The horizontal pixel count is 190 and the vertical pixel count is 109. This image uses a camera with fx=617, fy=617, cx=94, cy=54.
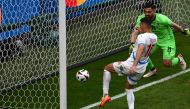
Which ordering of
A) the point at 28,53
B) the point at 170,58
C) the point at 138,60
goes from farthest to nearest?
1. the point at 28,53
2. the point at 170,58
3. the point at 138,60

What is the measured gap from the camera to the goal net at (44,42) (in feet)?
31.0

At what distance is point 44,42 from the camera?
1016cm

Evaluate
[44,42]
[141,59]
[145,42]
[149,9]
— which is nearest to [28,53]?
[44,42]

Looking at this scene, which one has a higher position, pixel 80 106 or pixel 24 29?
pixel 24 29

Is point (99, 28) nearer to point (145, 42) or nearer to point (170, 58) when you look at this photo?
point (170, 58)

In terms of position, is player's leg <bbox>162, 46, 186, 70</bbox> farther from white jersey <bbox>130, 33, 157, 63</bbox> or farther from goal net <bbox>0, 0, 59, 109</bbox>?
white jersey <bbox>130, 33, 157, 63</bbox>

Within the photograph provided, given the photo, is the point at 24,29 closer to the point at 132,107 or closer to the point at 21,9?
the point at 21,9

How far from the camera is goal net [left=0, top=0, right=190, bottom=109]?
945cm

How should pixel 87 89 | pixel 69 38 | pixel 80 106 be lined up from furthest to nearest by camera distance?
pixel 69 38 < pixel 87 89 < pixel 80 106

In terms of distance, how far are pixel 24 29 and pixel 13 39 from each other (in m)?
0.24

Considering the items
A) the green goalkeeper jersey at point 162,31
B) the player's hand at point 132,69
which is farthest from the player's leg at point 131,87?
the green goalkeeper jersey at point 162,31

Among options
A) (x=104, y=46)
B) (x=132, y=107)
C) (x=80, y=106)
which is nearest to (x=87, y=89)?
(x=80, y=106)

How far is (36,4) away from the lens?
33.0 ft

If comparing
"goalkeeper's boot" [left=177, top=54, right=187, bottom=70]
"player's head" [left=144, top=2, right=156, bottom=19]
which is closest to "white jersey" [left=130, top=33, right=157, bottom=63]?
"player's head" [left=144, top=2, right=156, bottom=19]
